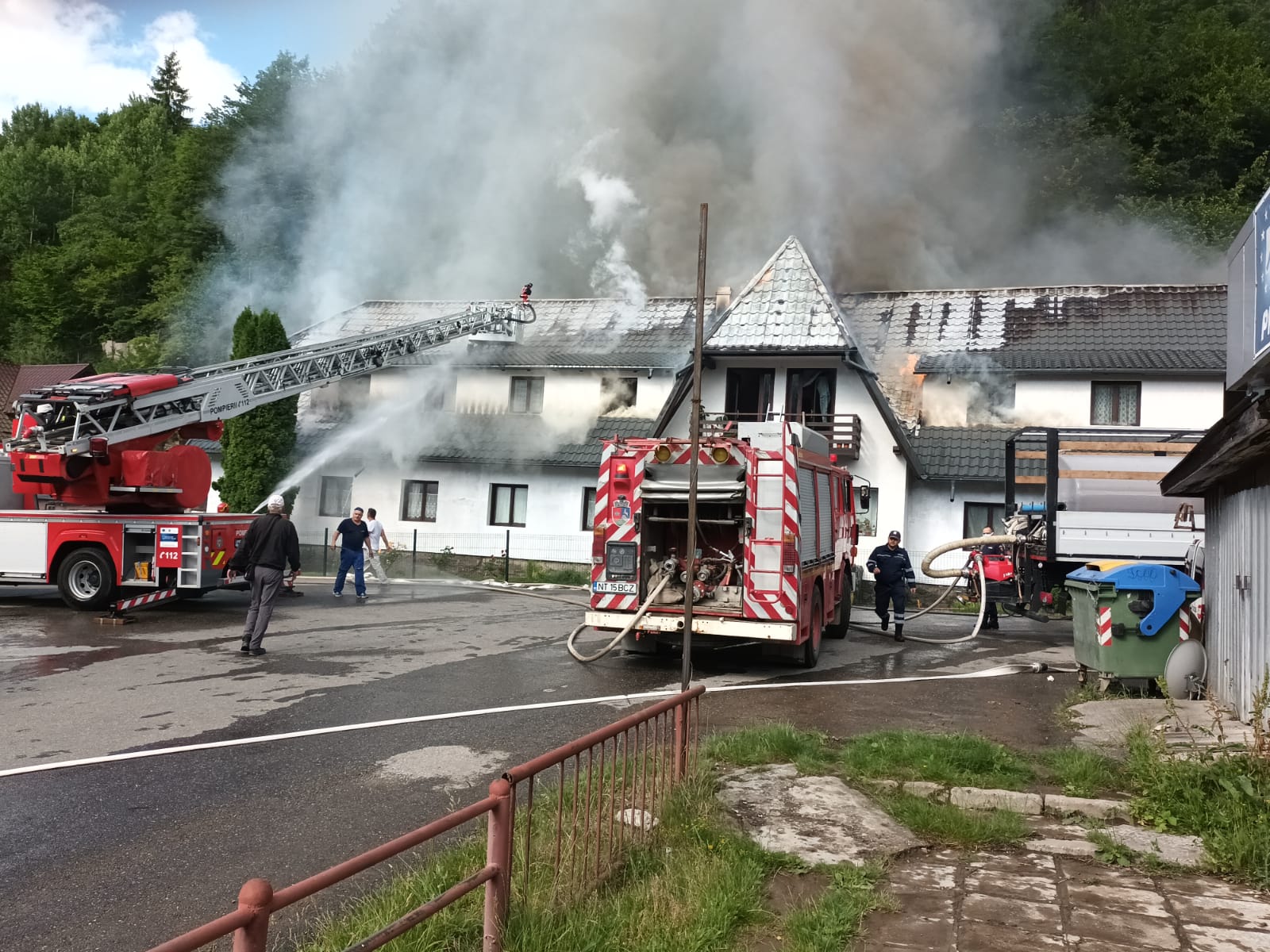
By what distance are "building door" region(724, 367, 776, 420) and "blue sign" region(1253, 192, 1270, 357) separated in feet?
56.3

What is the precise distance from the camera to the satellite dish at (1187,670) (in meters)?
8.34

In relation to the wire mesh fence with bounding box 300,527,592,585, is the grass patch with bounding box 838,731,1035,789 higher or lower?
lower

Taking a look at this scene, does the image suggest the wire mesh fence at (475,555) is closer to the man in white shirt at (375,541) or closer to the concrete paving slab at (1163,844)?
the man in white shirt at (375,541)

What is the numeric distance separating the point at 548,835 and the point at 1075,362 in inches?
809

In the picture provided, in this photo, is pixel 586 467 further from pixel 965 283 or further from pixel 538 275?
pixel 965 283

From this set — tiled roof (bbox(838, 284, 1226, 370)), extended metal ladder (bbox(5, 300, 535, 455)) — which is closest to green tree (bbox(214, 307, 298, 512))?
extended metal ladder (bbox(5, 300, 535, 455))

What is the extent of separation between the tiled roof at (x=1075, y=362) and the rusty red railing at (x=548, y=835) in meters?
18.5

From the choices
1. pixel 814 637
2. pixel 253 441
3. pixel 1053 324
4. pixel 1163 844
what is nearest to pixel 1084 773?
pixel 1163 844

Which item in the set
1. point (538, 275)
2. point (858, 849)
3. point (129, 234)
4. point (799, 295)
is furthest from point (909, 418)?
point (129, 234)

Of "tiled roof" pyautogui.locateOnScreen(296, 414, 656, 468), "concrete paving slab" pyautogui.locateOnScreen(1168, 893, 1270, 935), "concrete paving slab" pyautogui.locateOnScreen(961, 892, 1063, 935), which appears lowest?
"concrete paving slab" pyautogui.locateOnScreen(961, 892, 1063, 935)

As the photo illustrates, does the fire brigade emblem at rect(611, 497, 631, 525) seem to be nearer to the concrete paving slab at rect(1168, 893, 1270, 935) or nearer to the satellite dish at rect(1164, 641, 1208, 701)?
the satellite dish at rect(1164, 641, 1208, 701)

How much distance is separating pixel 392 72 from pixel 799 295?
16.6 meters

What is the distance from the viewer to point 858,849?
4.67 meters

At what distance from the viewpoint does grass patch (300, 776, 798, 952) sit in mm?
3422
